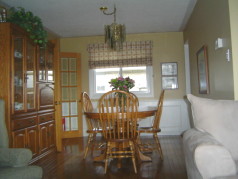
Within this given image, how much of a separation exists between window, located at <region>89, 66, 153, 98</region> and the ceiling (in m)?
0.87

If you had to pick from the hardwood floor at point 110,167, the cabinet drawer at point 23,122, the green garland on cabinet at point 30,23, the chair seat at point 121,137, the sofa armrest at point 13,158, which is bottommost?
the hardwood floor at point 110,167

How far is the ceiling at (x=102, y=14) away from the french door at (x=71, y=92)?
0.65 meters

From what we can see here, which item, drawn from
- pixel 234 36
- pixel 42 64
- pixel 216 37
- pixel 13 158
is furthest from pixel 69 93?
pixel 234 36

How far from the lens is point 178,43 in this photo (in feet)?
15.3

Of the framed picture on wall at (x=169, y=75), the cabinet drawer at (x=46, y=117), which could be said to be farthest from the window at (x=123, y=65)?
the cabinet drawer at (x=46, y=117)

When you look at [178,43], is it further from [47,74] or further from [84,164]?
[84,164]

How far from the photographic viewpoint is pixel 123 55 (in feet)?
15.4

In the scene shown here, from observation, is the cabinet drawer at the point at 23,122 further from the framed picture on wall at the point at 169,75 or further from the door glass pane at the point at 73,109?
the framed picture on wall at the point at 169,75

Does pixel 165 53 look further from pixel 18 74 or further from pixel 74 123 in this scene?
pixel 18 74

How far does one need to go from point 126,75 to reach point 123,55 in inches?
18.2

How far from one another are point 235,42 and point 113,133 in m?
1.58

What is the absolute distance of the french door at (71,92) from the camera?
460 centimetres

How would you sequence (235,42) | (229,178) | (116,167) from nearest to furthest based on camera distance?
(229,178)
(235,42)
(116,167)

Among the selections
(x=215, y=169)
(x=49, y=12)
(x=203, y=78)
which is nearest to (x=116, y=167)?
(x=215, y=169)
